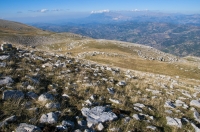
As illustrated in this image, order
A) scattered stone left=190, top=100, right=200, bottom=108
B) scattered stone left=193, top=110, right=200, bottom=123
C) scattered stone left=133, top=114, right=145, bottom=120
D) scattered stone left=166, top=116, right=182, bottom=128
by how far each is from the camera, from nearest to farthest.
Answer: scattered stone left=166, top=116, right=182, bottom=128
scattered stone left=133, top=114, right=145, bottom=120
scattered stone left=193, top=110, right=200, bottom=123
scattered stone left=190, top=100, right=200, bottom=108

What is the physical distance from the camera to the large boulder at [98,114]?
8562mm

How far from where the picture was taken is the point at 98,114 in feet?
29.7

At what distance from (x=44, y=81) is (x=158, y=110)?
8.23 metres

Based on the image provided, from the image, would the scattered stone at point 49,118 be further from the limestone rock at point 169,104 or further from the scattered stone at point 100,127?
the limestone rock at point 169,104

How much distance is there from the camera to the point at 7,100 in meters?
8.81

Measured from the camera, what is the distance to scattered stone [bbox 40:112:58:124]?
771 cm

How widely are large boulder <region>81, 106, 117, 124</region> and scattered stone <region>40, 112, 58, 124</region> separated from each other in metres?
1.59

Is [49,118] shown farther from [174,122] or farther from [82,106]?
[174,122]

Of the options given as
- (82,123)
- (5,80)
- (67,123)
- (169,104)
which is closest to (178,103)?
(169,104)

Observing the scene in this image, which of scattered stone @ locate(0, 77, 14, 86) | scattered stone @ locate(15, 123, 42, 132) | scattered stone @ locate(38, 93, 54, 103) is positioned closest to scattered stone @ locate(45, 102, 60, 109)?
scattered stone @ locate(38, 93, 54, 103)

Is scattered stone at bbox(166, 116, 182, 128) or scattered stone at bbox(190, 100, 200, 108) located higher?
scattered stone at bbox(166, 116, 182, 128)

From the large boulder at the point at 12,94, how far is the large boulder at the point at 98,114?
3.53 metres

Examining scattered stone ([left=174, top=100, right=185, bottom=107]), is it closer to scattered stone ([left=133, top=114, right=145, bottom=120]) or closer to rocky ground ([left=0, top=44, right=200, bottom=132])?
rocky ground ([left=0, top=44, right=200, bottom=132])

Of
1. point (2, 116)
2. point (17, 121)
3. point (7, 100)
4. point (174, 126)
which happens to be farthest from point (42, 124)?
point (174, 126)
